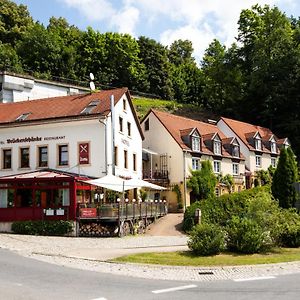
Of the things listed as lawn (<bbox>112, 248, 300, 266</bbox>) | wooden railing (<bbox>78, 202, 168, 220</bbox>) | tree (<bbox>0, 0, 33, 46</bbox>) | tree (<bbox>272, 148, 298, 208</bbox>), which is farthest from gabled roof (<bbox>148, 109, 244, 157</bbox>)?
tree (<bbox>0, 0, 33, 46</bbox>)

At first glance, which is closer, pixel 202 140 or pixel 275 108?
pixel 202 140

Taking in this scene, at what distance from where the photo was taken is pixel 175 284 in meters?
15.0

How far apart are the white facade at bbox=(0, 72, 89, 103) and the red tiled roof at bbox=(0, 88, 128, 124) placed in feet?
50.5

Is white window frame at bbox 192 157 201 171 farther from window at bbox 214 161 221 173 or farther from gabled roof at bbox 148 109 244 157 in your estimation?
window at bbox 214 161 221 173

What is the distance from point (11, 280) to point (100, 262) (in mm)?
5215

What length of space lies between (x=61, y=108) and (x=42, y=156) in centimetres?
414

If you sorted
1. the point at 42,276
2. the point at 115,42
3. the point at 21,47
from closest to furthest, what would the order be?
the point at 42,276 < the point at 21,47 < the point at 115,42

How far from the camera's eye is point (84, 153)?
123ft

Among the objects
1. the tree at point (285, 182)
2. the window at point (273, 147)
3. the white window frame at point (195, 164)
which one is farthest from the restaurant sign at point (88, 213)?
the window at point (273, 147)

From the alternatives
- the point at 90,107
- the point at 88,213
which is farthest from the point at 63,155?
the point at 88,213

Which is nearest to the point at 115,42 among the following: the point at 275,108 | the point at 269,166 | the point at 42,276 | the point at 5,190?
the point at 275,108

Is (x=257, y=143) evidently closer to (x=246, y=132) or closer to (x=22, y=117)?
(x=246, y=132)

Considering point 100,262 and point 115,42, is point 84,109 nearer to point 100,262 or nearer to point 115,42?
point 100,262

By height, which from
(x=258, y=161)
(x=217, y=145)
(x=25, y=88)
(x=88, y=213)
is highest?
(x=25, y=88)
